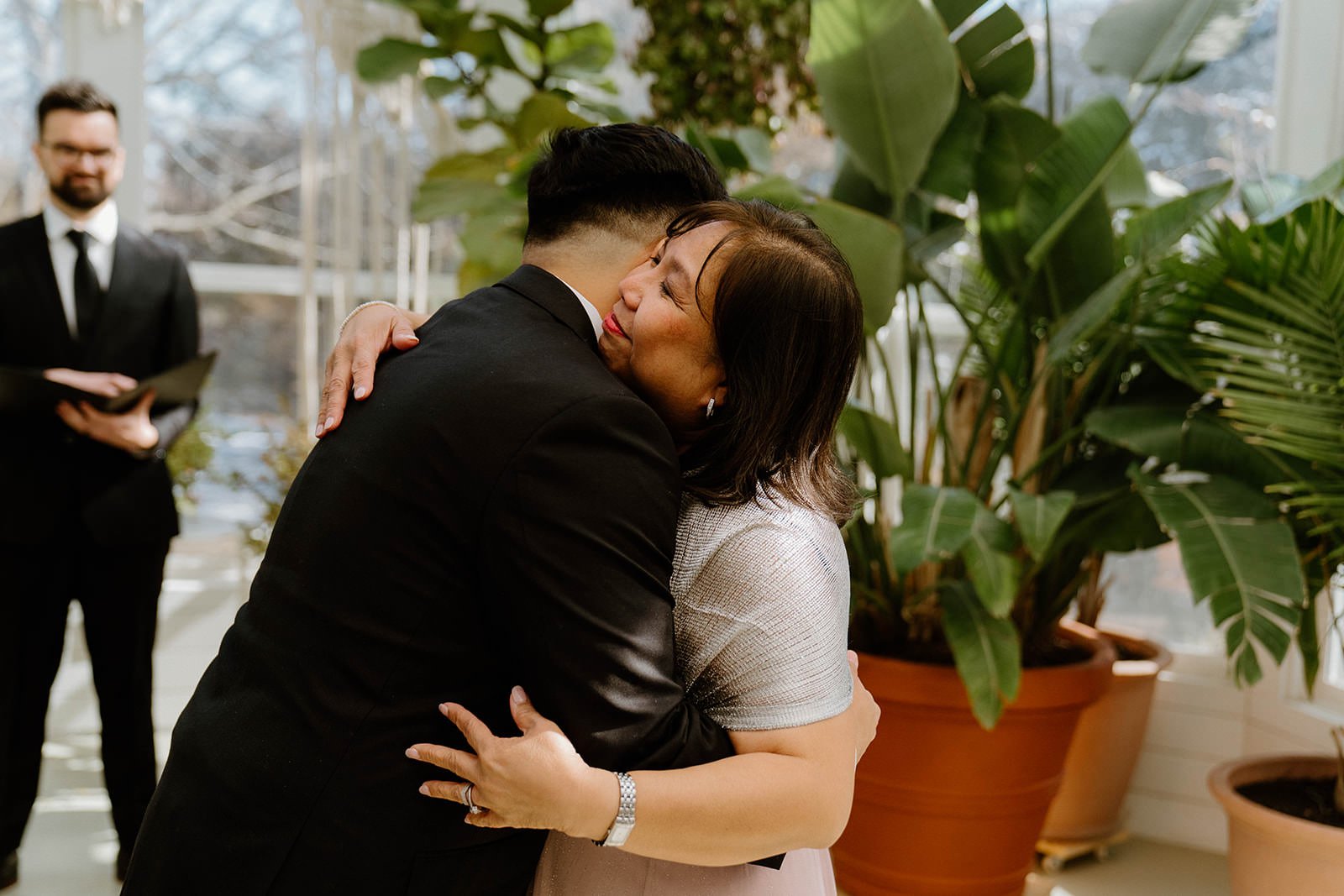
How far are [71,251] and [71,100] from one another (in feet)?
1.15

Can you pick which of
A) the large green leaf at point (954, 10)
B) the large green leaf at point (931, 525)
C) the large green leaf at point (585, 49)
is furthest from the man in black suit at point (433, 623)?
the large green leaf at point (585, 49)

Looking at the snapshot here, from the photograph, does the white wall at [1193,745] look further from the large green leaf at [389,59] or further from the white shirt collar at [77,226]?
the white shirt collar at [77,226]

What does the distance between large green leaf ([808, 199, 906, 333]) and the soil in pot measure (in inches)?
50.9

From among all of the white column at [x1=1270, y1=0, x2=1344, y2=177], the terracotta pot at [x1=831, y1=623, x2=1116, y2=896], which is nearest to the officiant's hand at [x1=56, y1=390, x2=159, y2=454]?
A: the terracotta pot at [x1=831, y1=623, x2=1116, y2=896]

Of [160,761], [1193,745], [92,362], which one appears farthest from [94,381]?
[1193,745]

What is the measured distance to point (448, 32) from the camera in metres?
3.16

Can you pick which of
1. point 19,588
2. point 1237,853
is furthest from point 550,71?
point 1237,853

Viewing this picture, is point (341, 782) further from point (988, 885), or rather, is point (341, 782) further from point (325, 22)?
point (325, 22)

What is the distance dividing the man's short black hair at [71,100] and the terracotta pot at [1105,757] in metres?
2.75

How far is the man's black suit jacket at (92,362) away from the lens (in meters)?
2.63

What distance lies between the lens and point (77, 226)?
2.82m

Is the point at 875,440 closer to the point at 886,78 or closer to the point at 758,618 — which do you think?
the point at 886,78

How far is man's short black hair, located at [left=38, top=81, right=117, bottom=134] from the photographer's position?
109 inches

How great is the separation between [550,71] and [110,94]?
155cm
